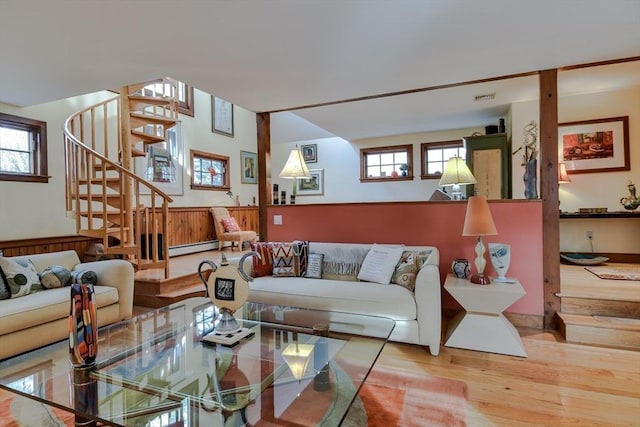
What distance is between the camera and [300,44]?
8.07 feet

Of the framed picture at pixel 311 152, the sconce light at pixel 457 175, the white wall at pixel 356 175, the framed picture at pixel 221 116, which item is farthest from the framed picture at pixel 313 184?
the sconce light at pixel 457 175

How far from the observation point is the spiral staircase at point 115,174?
3703 mm

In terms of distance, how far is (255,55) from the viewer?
2629 millimetres

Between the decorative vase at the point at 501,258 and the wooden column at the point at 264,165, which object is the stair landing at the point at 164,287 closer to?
the wooden column at the point at 264,165

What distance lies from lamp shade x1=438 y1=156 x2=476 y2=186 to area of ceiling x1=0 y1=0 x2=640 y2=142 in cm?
87

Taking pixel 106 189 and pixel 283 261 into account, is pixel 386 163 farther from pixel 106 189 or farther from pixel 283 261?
pixel 106 189

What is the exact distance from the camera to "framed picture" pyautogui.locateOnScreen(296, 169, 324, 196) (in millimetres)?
7043

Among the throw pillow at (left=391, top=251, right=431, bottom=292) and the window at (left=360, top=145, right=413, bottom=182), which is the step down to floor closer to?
the throw pillow at (left=391, top=251, right=431, bottom=292)

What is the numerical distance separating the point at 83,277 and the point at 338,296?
234 cm

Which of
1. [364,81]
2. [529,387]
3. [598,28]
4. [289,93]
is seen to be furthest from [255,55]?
[529,387]

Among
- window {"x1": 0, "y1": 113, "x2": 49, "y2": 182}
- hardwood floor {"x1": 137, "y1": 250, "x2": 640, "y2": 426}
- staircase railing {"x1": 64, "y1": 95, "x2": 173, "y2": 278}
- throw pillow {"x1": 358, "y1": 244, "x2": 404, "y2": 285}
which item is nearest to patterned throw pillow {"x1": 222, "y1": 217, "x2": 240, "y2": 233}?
staircase railing {"x1": 64, "y1": 95, "x2": 173, "y2": 278}

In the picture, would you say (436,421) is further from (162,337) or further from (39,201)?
(39,201)

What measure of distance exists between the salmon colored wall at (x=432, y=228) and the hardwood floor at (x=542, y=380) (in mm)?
577

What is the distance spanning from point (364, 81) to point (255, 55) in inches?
43.8
